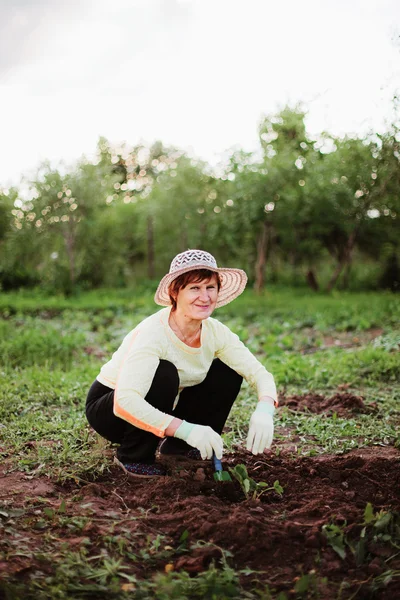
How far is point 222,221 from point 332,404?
11370 millimetres

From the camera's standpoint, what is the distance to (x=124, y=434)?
2.98 m

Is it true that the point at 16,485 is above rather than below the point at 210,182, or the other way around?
below

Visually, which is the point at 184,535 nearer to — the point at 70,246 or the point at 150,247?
the point at 70,246

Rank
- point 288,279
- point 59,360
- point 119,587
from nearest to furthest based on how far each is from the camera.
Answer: point 119,587 → point 59,360 → point 288,279

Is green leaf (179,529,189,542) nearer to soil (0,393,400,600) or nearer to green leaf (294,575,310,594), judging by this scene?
soil (0,393,400,600)

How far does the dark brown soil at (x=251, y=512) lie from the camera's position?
2102mm

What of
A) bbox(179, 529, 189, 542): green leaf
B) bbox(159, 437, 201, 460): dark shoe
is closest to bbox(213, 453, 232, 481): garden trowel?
bbox(159, 437, 201, 460): dark shoe

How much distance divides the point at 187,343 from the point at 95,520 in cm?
95

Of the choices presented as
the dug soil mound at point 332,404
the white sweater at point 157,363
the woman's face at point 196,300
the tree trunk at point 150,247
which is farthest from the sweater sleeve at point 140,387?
the tree trunk at point 150,247

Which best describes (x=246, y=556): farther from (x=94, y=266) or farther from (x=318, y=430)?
(x=94, y=266)

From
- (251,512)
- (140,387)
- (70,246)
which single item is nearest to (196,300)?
(140,387)

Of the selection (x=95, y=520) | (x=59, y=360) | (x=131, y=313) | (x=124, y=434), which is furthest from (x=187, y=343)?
(x=131, y=313)

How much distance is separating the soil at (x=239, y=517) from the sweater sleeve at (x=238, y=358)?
1.57ft

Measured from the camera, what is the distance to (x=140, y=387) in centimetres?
268
